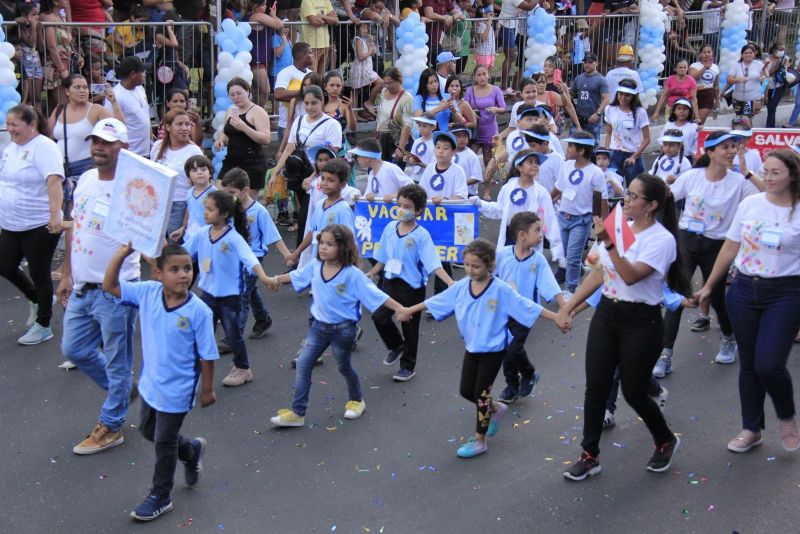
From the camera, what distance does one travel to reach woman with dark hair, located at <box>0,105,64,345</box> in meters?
8.18

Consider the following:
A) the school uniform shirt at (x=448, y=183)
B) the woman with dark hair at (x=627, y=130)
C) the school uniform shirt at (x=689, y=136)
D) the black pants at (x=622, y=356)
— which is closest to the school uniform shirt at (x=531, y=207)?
the school uniform shirt at (x=448, y=183)

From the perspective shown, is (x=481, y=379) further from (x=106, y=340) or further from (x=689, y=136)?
(x=689, y=136)

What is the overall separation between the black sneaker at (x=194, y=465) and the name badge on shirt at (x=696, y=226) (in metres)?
4.28

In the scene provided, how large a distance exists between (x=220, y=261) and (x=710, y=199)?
379 cm

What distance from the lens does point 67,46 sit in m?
11.9

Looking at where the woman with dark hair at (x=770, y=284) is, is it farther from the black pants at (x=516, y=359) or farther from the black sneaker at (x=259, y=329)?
the black sneaker at (x=259, y=329)

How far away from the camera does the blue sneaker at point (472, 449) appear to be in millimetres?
6703

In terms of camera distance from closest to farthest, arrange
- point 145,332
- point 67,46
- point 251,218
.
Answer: point 145,332 → point 251,218 → point 67,46

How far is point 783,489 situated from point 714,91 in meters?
13.0

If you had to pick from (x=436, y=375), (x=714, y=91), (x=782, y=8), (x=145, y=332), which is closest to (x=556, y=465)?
(x=436, y=375)

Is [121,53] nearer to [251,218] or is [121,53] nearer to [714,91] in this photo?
[251,218]

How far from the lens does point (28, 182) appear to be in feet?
27.3

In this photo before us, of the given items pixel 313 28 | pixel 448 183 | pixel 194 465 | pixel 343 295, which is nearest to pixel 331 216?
pixel 343 295

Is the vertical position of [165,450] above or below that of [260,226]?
below
